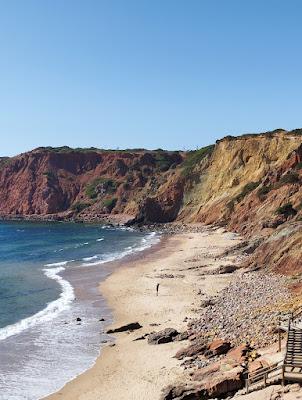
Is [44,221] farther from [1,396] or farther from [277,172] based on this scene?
[1,396]

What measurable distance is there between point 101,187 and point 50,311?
323ft

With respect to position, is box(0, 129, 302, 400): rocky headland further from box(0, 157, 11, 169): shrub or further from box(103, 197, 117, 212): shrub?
box(0, 157, 11, 169): shrub

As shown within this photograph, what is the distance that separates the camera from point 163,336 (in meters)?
28.9

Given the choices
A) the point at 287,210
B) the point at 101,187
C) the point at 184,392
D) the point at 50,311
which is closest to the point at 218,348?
the point at 184,392

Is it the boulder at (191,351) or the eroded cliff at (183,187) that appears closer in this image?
the boulder at (191,351)

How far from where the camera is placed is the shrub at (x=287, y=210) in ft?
214

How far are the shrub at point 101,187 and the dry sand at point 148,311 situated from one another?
63.6m

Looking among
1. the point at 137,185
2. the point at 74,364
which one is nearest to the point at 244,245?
the point at 74,364

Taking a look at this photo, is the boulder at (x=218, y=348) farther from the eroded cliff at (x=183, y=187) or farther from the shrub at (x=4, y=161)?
the shrub at (x=4, y=161)

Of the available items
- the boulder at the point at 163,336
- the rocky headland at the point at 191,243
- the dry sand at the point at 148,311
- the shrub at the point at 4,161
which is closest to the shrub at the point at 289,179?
the rocky headland at the point at 191,243

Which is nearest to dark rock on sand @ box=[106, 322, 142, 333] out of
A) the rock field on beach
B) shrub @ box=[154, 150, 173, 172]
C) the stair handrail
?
the rock field on beach

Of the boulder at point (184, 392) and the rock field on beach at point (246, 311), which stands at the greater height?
the rock field on beach at point (246, 311)

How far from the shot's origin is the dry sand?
926 inches

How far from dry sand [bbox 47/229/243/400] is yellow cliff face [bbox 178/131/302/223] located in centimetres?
2082
